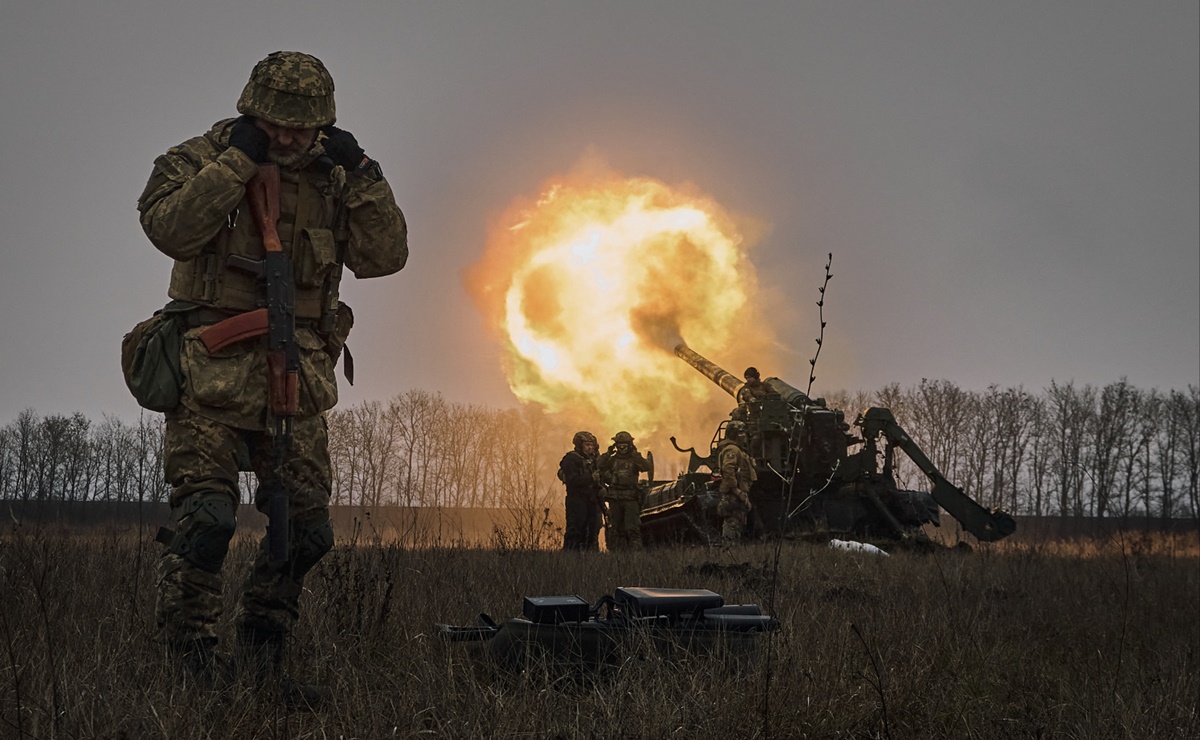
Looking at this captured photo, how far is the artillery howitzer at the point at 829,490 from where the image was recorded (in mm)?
16328

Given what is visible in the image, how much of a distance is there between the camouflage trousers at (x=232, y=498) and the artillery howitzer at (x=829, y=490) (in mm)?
12198

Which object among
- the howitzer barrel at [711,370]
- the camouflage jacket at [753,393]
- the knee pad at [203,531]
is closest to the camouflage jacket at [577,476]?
the camouflage jacket at [753,393]

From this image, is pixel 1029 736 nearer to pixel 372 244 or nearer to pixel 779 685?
pixel 779 685

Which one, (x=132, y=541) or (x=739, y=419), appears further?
(x=739, y=419)

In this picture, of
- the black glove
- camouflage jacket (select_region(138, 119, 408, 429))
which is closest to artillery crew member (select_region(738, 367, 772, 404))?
camouflage jacket (select_region(138, 119, 408, 429))

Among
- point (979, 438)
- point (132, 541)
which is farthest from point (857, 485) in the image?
point (979, 438)

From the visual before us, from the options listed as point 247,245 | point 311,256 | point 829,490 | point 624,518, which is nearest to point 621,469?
point 624,518

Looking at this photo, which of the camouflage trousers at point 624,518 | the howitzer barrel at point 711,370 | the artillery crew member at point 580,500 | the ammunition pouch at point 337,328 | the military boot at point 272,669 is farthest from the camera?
the howitzer barrel at point 711,370

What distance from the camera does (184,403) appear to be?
12.9ft

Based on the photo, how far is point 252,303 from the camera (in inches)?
162

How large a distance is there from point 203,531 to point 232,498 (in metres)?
0.23

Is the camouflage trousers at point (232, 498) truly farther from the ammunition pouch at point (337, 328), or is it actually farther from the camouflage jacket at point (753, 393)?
the camouflage jacket at point (753, 393)

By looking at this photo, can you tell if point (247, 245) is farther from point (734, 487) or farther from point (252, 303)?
point (734, 487)

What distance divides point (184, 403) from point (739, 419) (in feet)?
45.4
